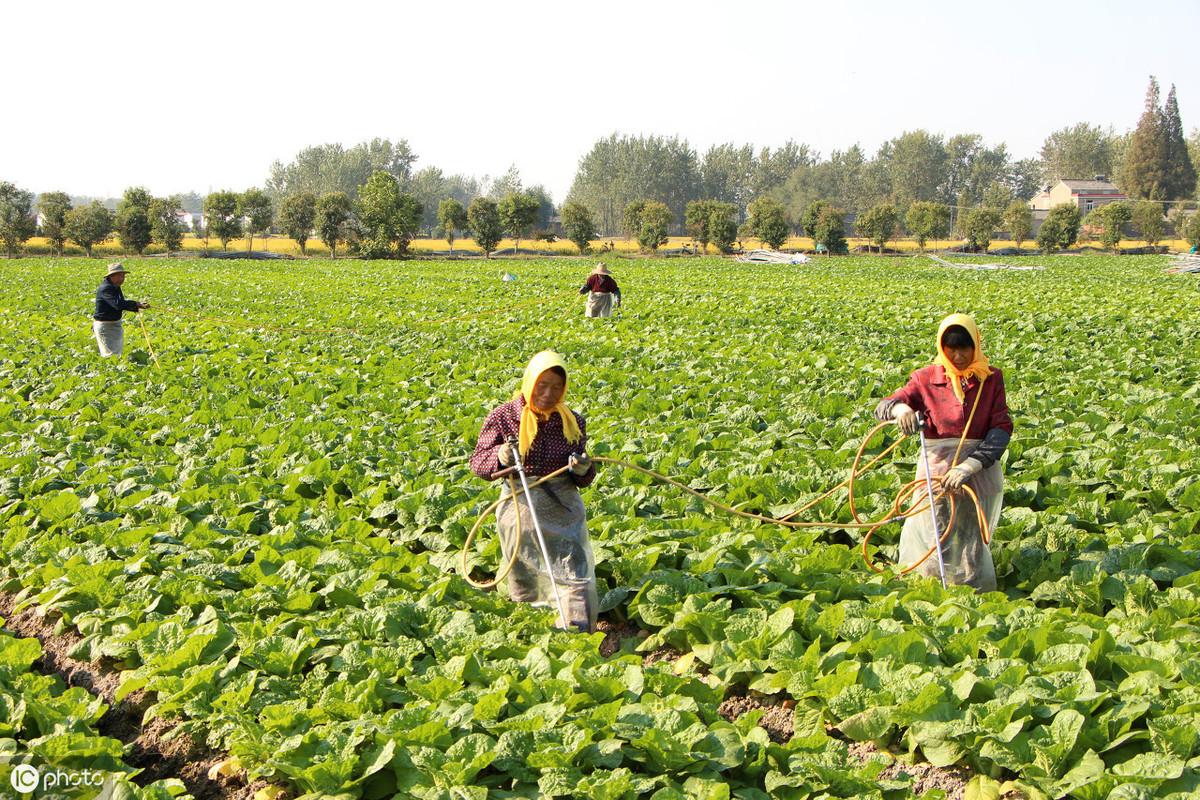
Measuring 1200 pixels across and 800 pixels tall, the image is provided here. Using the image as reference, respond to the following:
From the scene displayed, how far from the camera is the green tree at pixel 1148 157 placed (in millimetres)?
101188

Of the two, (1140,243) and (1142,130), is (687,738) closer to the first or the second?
(1140,243)

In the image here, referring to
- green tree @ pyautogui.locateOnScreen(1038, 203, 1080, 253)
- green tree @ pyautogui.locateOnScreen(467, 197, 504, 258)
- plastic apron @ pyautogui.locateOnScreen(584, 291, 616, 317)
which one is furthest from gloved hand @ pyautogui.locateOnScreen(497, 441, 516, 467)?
green tree @ pyautogui.locateOnScreen(1038, 203, 1080, 253)

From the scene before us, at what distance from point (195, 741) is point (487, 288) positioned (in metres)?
27.5

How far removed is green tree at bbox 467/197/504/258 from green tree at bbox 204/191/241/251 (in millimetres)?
15098

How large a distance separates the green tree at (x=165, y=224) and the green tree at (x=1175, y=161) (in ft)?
296

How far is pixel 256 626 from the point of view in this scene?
496cm

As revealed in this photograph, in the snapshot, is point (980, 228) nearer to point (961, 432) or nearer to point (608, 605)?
point (961, 432)

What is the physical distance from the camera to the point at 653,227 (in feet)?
218

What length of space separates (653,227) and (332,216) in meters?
20.0

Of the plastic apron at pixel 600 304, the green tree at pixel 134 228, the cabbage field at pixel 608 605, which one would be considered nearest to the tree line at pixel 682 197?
the green tree at pixel 134 228

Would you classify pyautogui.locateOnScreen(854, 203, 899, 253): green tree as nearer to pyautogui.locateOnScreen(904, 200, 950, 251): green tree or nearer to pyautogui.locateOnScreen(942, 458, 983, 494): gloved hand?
pyautogui.locateOnScreen(904, 200, 950, 251): green tree

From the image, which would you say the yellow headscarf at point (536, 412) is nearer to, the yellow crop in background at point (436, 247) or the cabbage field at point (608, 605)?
the cabbage field at point (608, 605)

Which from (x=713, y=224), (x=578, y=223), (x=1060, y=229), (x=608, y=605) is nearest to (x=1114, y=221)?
(x=1060, y=229)

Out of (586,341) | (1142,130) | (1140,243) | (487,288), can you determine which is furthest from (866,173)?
(586,341)
